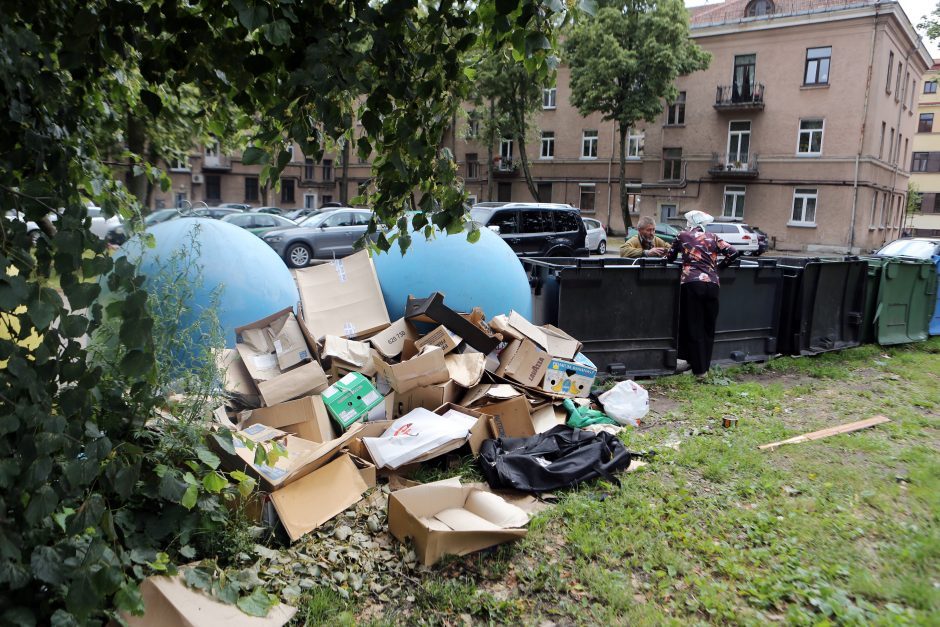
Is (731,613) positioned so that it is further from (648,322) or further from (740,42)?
(740,42)

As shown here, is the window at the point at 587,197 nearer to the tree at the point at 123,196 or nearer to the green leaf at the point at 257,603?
the tree at the point at 123,196

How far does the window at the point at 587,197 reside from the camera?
3850cm

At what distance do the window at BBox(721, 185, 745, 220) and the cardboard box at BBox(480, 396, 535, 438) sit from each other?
3273 centimetres

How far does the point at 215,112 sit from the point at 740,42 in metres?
36.6

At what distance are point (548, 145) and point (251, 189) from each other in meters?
23.0

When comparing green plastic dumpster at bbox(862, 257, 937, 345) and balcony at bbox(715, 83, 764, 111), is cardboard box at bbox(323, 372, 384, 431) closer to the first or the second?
green plastic dumpster at bbox(862, 257, 937, 345)

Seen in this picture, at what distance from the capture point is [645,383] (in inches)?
277

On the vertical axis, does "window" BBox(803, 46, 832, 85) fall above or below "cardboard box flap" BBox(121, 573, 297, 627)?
above

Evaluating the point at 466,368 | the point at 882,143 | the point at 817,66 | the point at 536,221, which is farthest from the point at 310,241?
the point at 882,143

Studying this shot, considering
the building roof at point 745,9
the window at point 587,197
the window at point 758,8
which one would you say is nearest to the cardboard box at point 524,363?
the building roof at point 745,9

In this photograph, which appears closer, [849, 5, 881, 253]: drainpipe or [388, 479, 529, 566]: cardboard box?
[388, 479, 529, 566]: cardboard box

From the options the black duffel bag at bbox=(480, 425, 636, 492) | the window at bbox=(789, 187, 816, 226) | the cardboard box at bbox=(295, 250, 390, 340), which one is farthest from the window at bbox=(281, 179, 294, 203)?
the black duffel bag at bbox=(480, 425, 636, 492)

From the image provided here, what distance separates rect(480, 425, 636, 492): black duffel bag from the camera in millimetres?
4246

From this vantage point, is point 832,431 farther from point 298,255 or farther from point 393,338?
point 298,255
